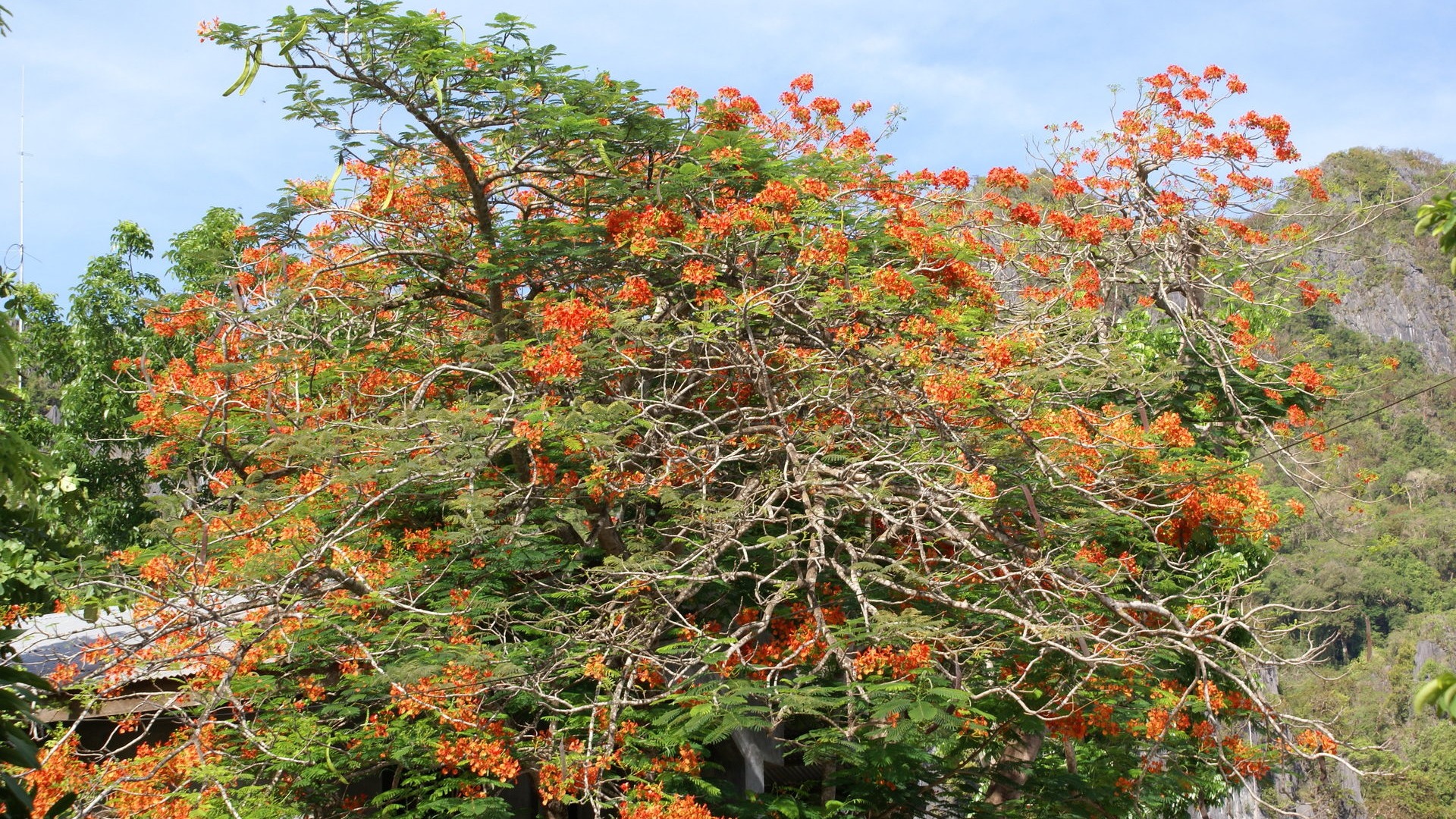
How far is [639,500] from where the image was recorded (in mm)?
7723

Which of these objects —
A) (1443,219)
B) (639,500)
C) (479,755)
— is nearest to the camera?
(1443,219)

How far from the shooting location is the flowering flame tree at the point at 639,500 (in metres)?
6.25

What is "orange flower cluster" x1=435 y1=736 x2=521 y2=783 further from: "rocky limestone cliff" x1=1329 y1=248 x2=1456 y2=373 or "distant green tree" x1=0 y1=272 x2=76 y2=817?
"rocky limestone cliff" x1=1329 y1=248 x2=1456 y2=373

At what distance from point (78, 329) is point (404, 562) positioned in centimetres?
728

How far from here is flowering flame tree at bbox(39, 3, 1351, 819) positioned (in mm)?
6246

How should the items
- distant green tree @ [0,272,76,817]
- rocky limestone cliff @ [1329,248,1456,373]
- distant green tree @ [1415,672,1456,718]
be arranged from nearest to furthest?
1. distant green tree @ [1415,672,1456,718]
2. distant green tree @ [0,272,76,817]
3. rocky limestone cliff @ [1329,248,1456,373]

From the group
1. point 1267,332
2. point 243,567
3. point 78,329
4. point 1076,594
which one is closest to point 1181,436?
point 1076,594

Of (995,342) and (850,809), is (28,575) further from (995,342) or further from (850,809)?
(995,342)

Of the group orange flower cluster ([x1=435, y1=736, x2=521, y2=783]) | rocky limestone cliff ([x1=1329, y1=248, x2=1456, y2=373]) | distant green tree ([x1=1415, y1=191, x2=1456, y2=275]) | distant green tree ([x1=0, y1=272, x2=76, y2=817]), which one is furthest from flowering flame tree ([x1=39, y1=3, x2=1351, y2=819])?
rocky limestone cliff ([x1=1329, y1=248, x2=1456, y2=373])

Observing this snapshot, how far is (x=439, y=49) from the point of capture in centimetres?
684

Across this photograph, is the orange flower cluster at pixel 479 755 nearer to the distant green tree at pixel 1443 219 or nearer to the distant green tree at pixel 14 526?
the distant green tree at pixel 14 526

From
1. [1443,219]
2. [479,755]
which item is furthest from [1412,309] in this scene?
[1443,219]

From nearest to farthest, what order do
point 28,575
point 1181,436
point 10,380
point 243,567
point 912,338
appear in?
1. point 10,380
2. point 28,575
3. point 243,567
4. point 912,338
5. point 1181,436

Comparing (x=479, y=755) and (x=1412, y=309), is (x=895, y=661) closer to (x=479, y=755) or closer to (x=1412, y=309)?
(x=479, y=755)
